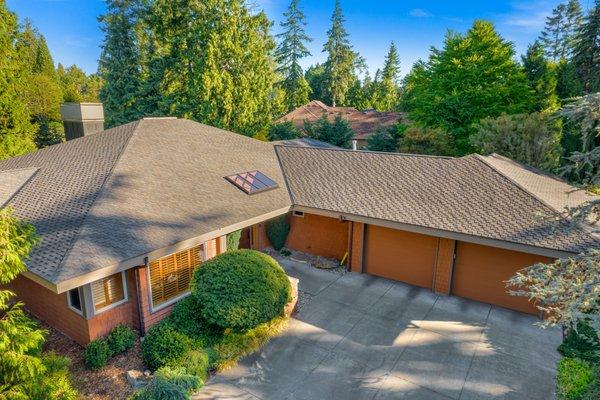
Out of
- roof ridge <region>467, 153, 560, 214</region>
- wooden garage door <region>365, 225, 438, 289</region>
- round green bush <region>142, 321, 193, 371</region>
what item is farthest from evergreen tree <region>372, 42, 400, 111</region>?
round green bush <region>142, 321, 193, 371</region>

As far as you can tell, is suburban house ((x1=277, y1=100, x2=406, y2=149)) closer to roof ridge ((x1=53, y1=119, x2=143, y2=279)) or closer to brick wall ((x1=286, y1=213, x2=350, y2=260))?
brick wall ((x1=286, y1=213, x2=350, y2=260))

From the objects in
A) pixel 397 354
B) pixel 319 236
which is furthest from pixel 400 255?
pixel 397 354

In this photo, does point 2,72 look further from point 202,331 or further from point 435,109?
point 435,109

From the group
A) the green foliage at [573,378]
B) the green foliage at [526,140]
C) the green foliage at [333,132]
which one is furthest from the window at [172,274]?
the green foliage at [333,132]

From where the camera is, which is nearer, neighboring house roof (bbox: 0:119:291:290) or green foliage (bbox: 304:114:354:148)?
neighboring house roof (bbox: 0:119:291:290)

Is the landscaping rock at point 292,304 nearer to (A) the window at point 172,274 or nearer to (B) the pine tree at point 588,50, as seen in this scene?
(A) the window at point 172,274

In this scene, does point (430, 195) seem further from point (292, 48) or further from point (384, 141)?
point (292, 48)
